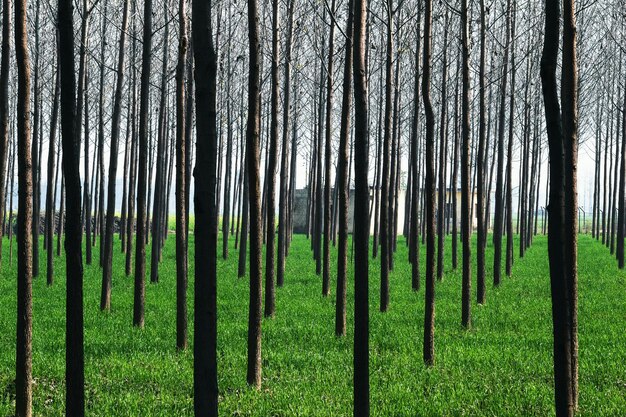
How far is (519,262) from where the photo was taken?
78.8 feet

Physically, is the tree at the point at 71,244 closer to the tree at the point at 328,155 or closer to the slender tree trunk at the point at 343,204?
the slender tree trunk at the point at 343,204

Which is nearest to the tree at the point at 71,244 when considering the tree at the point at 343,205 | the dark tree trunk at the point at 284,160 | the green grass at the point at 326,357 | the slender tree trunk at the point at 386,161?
the green grass at the point at 326,357

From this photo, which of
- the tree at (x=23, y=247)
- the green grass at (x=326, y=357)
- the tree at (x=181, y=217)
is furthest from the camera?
the tree at (x=181, y=217)

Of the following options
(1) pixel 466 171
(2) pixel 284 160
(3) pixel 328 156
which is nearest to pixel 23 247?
(1) pixel 466 171

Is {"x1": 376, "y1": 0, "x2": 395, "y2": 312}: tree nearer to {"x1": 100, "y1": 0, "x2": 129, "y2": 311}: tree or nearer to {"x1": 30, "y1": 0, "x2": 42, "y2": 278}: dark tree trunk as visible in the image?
{"x1": 100, "y1": 0, "x2": 129, "y2": 311}: tree

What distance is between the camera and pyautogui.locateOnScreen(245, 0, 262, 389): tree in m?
8.15

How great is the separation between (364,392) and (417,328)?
5919mm

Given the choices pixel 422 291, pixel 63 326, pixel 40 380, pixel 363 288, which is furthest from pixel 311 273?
pixel 363 288

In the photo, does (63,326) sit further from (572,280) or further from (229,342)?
(572,280)

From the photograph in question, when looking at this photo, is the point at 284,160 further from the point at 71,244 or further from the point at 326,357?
the point at 71,244

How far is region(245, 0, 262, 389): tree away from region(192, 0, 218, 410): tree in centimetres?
356

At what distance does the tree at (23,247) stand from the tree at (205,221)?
7.57 feet

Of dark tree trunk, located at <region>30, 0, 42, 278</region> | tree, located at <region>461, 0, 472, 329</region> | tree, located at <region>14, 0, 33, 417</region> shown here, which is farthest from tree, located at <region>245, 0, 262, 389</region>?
dark tree trunk, located at <region>30, 0, 42, 278</region>

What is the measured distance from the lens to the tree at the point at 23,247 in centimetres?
623
